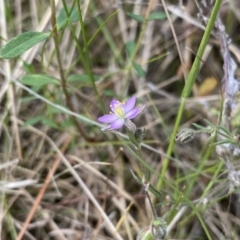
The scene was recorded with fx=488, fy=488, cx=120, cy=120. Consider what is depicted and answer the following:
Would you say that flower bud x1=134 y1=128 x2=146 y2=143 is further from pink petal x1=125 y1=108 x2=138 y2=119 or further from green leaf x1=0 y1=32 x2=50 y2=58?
green leaf x1=0 y1=32 x2=50 y2=58

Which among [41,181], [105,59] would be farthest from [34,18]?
[41,181]

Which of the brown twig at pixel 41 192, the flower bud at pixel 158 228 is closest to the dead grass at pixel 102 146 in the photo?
the brown twig at pixel 41 192

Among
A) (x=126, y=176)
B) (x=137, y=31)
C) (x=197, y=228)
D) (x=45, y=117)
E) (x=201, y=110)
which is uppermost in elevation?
(x=137, y=31)

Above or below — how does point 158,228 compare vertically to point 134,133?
below

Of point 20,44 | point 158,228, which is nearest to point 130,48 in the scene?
point 20,44

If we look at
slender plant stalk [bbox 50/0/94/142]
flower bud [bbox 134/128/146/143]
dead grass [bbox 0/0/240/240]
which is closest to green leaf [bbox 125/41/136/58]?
dead grass [bbox 0/0/240/240]

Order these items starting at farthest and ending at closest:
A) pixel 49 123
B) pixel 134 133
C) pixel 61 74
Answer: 1. pixel 49 123
2. pixel 61 74
3. pixel 134 133

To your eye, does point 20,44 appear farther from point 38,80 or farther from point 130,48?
point 130,48

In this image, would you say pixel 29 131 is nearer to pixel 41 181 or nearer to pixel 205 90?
pixel 41 181
